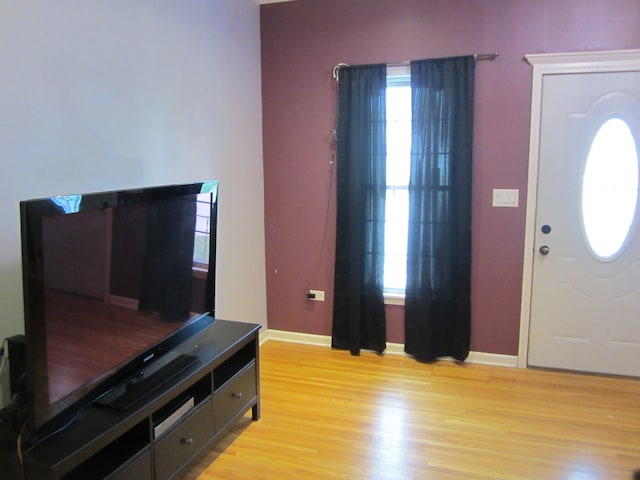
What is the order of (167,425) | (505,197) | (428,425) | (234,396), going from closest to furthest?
(167,425) → (234,396) → (428,425) → (505,197)

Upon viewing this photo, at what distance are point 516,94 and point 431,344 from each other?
5.99ft

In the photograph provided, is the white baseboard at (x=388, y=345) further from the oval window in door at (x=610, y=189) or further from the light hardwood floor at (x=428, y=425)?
the oval window in door at (x=610, y=189)

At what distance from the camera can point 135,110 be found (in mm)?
2432

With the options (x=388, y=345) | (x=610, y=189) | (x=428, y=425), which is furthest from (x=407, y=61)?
(x=428, y=425)

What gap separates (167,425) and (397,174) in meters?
2.31

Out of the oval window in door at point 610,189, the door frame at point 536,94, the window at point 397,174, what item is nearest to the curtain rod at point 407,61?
the window at point 397,174

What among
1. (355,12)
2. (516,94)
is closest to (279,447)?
(516,94)

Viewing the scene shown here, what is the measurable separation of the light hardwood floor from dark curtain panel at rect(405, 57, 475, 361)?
0.96ft

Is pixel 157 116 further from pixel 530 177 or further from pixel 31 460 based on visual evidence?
pixel 530 177

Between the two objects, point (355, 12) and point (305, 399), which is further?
point (355, 12)

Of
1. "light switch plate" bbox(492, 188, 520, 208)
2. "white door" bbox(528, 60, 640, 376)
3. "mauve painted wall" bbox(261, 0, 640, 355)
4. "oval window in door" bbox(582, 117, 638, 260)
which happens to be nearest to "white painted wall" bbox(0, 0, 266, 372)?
"mauve painted wall" bbox(261, 0, 640, 355)

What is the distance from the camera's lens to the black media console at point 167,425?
1.56 metres

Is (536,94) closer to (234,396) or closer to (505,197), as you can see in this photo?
(505,197)

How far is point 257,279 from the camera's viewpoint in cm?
382
